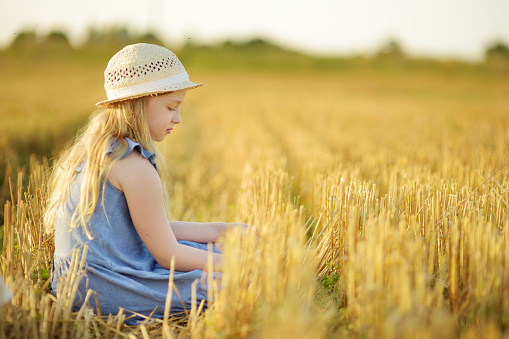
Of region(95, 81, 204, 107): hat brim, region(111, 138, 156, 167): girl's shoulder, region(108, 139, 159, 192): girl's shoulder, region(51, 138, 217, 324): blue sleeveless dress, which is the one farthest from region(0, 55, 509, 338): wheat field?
region(95, 81, 204, 107): hat brim

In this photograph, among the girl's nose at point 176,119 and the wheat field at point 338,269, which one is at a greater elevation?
the girl's nose at point 176,119

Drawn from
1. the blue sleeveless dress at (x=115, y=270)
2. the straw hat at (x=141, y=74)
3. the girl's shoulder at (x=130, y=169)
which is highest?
the straw hat at (x=141, y=74)

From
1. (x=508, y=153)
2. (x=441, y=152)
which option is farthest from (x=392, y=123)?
(x=508, y=153)

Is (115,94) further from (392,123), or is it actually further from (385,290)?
(392,123)

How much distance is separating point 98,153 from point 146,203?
307mm

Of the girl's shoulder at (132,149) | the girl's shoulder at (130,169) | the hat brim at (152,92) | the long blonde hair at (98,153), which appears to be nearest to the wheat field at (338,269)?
the long blonde hair at (98,153)

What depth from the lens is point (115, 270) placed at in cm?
186

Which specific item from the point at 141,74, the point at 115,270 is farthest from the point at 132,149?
the point at 115,270

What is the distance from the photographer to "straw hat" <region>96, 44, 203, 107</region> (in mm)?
1957

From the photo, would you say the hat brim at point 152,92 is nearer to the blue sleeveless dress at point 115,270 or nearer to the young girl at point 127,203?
the young girl at point 127,203

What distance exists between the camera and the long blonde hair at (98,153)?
183 centimetres

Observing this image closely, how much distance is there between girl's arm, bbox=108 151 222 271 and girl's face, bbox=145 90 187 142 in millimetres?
206

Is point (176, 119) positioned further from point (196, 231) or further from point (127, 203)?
Answer: point (196, 231)

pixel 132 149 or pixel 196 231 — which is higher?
pixel 132 149
